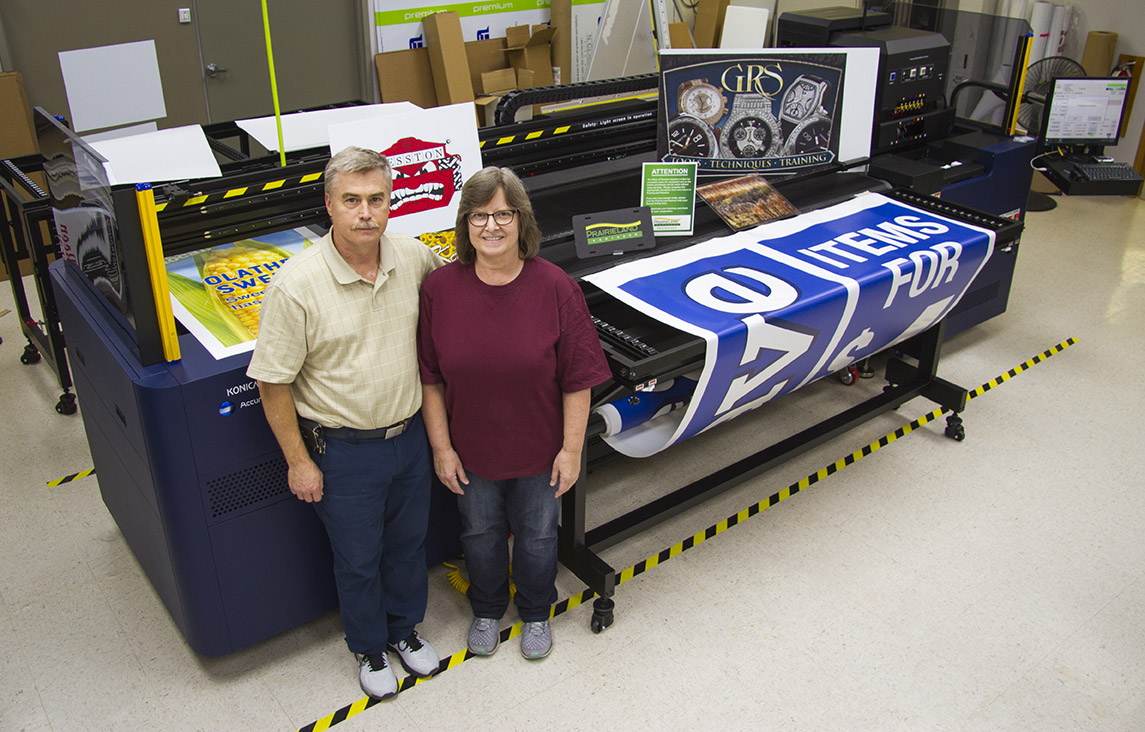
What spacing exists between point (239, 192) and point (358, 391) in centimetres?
95

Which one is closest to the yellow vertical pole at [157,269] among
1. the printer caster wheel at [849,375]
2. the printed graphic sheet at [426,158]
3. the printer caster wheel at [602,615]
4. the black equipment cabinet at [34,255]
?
the printed graphic sheet at [426,158]

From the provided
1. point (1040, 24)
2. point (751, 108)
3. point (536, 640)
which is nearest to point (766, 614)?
point (536, 640)

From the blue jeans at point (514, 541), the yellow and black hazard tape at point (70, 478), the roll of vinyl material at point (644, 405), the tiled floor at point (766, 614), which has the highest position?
the roll of vinyl material at point (644, 405)

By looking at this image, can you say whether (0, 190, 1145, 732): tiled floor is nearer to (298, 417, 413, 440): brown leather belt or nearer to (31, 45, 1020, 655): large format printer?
(31, 45, 1020, 655): large format printer

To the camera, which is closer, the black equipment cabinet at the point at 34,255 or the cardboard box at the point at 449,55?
the black equipment cabinet at the point at 34,255

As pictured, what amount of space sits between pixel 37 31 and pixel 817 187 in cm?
446

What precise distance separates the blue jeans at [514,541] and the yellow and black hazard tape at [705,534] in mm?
146

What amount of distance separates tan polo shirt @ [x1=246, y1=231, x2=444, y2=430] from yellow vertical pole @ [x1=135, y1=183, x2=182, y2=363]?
10.4 inches

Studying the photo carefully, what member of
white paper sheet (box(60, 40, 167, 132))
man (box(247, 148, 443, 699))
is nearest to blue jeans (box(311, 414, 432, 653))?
man (box(247, 148, 443, 699))

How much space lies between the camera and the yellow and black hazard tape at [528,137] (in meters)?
3.57

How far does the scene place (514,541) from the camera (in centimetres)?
284

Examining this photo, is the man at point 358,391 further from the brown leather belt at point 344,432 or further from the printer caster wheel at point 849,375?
the printer caster wheel at point 849,375

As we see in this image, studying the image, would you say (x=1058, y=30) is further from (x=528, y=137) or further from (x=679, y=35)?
(x=528, y=137)

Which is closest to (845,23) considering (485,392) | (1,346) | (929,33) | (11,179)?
(929,33)
